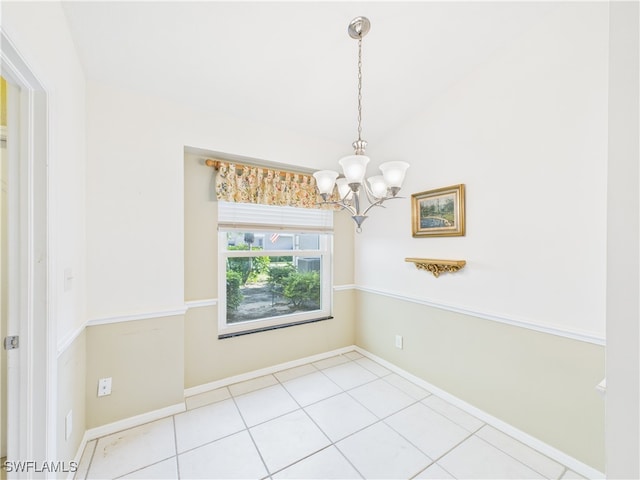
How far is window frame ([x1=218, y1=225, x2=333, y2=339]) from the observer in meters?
2.68

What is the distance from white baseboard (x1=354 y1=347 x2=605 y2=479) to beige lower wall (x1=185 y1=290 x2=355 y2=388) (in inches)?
32.6

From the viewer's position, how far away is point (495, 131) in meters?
2.09

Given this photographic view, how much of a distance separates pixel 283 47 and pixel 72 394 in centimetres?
257

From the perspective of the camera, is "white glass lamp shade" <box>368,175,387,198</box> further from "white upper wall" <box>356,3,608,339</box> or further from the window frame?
the window frame

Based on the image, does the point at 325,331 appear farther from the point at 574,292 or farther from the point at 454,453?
the point at 574,292

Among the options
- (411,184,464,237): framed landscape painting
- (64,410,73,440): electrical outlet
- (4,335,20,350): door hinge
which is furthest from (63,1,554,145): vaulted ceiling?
(64,410,73,440): electrical outlet

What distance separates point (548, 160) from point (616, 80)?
160 centimetres

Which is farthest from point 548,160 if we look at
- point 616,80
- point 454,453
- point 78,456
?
point 78,456

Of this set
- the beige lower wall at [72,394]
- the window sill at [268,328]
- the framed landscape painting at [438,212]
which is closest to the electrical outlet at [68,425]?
the beige lower wall at [72,394]

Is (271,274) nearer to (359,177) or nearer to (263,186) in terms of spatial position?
(263,186)

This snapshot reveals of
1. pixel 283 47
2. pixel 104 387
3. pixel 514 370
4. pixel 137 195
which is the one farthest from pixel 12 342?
pixel 514 370

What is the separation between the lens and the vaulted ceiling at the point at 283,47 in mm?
1643

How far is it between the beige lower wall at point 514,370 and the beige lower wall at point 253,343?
2.20ft

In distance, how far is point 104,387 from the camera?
77.8 inches
